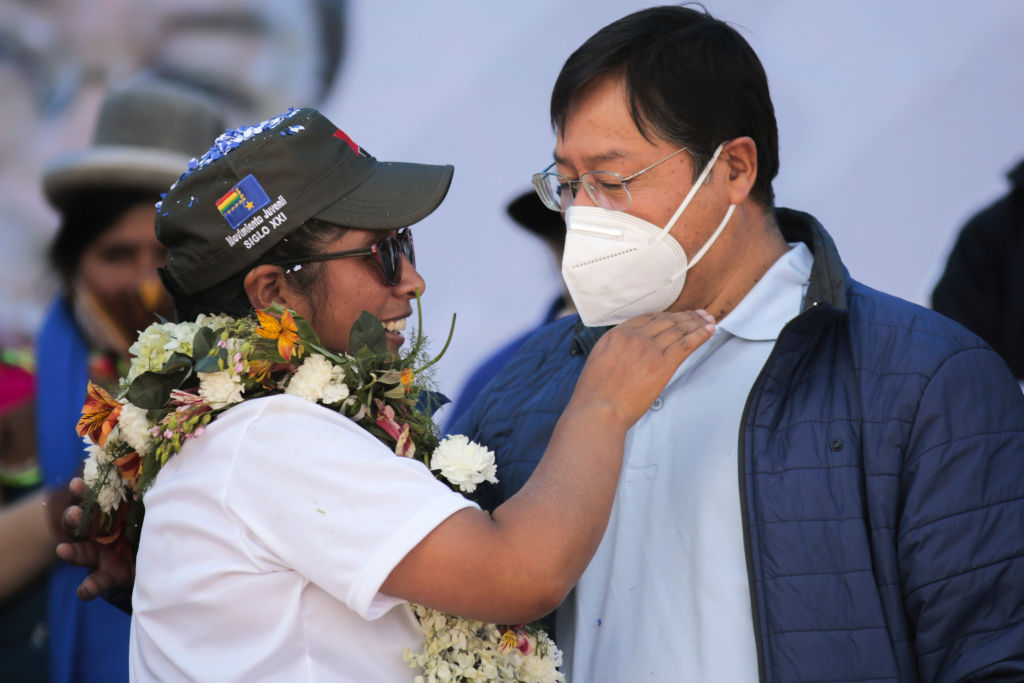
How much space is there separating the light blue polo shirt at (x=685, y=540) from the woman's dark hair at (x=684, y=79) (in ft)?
1.13

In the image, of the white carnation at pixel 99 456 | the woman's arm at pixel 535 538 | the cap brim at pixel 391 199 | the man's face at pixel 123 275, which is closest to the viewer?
the woman's arm at pixel 535 538

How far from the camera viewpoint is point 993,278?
3.88 meters

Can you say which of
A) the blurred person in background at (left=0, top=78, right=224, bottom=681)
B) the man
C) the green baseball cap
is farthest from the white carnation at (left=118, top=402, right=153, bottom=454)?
the blurred person in background at (left=0, top=78, right=224, bottom=681)

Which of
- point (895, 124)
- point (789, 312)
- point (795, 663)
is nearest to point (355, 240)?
point (789, 312)

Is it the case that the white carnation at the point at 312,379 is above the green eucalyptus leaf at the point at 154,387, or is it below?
above

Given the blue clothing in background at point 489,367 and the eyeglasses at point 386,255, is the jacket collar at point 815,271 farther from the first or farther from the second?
the blue clothing in background at point 489,367

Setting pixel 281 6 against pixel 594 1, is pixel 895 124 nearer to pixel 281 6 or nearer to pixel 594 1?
pixel 594 1

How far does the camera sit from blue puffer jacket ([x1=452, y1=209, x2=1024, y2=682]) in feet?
6.35

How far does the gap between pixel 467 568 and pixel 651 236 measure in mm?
984

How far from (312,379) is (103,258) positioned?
220 centimetres

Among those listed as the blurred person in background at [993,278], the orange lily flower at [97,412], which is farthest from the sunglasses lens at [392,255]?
the blurred person in background at [993,278]

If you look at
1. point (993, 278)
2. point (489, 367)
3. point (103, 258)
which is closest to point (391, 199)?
point (489, 367)

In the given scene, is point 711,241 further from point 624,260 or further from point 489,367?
point 489,367

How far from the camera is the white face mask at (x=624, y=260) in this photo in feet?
7.95
